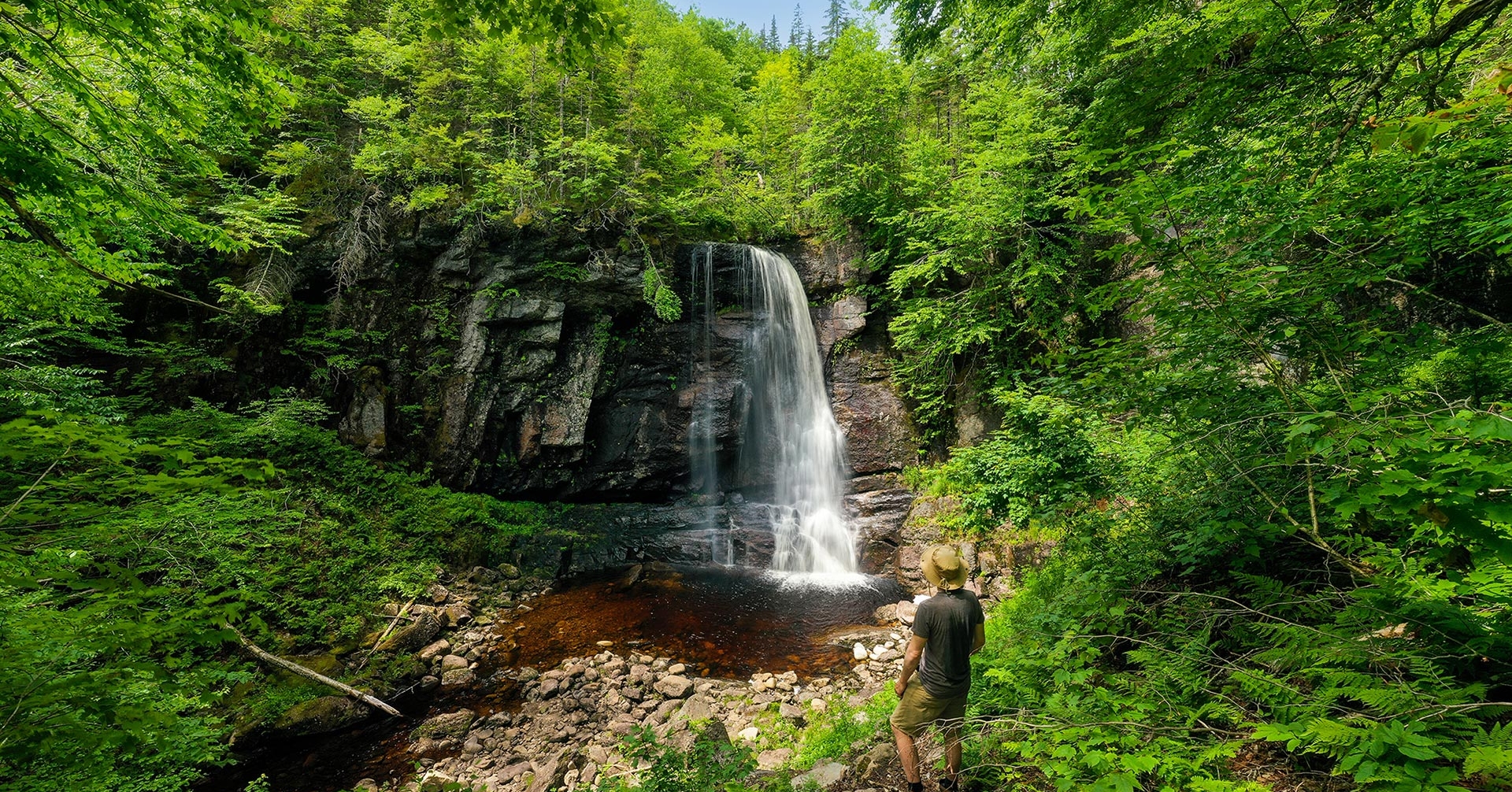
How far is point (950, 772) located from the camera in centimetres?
285

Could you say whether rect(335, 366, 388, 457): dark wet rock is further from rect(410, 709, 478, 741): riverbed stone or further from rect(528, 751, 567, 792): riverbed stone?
rect(528, 751, 567, 792): riverbed stone

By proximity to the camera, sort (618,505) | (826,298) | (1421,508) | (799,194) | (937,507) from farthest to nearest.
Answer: (799,194)
(826,298)
(618,505)
(937,507)
(1421,508)

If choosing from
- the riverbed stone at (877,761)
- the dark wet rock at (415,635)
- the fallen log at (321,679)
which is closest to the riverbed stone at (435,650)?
the dark wet rock at (415,635)

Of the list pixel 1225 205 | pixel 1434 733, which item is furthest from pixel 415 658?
pixel 1225 205

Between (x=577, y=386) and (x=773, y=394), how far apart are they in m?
5.10

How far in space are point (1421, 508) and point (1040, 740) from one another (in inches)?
61.6

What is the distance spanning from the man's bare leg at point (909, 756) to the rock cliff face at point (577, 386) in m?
8.64

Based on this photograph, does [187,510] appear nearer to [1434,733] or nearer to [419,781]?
[419,781]

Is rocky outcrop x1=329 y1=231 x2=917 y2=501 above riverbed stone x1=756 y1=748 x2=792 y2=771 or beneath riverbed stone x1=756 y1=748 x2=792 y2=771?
above

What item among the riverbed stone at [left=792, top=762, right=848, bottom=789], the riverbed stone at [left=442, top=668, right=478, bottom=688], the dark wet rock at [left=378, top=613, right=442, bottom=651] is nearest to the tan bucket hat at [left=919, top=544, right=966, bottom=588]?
the riverbed stone at [left=792, top=762, right=848, bottom=789]

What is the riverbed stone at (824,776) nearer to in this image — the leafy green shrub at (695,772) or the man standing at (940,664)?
the leafy green shrub at (695,772)

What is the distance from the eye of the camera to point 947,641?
2.95 metres

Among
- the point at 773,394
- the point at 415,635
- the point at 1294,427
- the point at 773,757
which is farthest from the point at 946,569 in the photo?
the point at 773,394

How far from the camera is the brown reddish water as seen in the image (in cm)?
520
